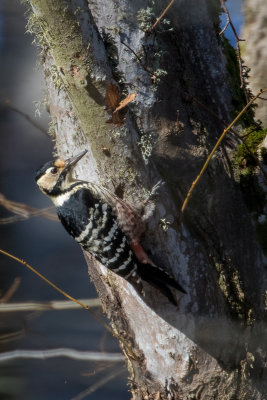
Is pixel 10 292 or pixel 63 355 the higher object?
pixel 10 292

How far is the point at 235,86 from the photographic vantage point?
3.22 meters

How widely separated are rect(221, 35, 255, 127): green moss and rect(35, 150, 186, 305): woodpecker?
977mm

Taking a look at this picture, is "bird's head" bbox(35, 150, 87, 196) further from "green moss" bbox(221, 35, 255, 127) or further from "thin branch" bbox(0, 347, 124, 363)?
"thin branch" bbox(0, 347, 124, 363)

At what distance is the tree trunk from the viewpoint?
8.70ft

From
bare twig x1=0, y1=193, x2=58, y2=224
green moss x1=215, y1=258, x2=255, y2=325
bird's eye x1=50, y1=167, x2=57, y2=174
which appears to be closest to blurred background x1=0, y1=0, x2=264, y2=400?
bare twig x1=0, y1=193, x2=58, y2=224

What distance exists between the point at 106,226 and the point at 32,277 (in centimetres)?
302

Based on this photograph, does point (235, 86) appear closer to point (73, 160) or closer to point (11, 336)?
point (73, 160)

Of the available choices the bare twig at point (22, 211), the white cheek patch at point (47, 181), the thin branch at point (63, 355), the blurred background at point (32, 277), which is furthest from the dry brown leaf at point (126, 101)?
the thin branch at point (63, 355)

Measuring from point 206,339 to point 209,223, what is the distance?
2.21 feet

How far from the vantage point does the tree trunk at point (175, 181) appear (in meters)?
2.65

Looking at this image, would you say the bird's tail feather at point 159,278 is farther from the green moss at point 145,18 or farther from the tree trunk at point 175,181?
the green moss at point 145,18

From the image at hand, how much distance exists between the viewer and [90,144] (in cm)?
262

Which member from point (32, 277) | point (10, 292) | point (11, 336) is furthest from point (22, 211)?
point (11, 336)

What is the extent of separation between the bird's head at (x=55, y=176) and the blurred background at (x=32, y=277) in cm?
189
